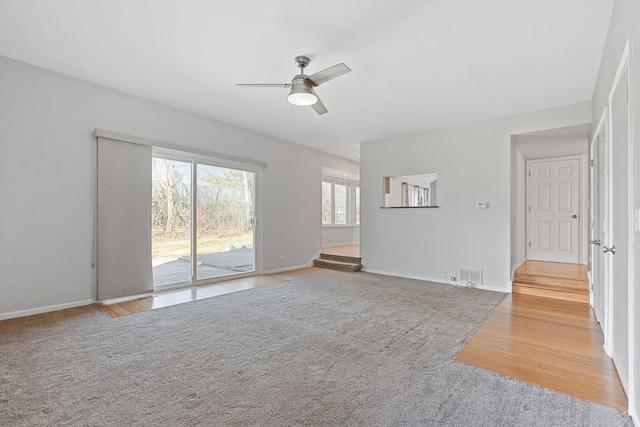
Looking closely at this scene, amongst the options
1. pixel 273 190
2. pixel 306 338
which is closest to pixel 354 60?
pixel 306 338

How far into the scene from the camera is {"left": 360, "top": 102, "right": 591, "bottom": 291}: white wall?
4.63 meters

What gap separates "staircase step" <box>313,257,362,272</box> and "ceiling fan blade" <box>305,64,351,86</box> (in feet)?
13.8

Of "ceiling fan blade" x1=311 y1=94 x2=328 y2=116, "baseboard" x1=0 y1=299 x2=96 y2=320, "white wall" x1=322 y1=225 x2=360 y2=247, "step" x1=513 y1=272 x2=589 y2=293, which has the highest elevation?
"ceiling fan blade" x1=311 y1=94 x2=328 y2=116

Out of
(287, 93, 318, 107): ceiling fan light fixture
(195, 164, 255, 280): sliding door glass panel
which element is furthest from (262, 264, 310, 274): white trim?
(287, 93, 318, 107): ceiling fan light fixture

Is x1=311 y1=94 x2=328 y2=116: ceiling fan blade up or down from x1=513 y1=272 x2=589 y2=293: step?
up

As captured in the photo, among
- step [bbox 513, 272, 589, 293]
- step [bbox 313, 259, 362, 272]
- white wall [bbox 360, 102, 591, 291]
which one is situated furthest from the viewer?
step [bbox 313, 259, 362, 272]

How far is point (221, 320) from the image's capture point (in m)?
3.23

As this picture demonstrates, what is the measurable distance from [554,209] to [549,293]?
2435 millimetres

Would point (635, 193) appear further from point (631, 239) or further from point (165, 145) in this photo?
point (165, 145)

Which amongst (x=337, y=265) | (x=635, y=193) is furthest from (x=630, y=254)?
(x=337, y=265)

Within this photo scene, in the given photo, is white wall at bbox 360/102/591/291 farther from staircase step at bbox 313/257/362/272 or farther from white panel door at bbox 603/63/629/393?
white panel door at bbox 603/63/629/393

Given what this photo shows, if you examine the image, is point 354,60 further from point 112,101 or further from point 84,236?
point 84,236

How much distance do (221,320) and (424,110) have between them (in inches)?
155

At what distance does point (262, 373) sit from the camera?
2.13m
